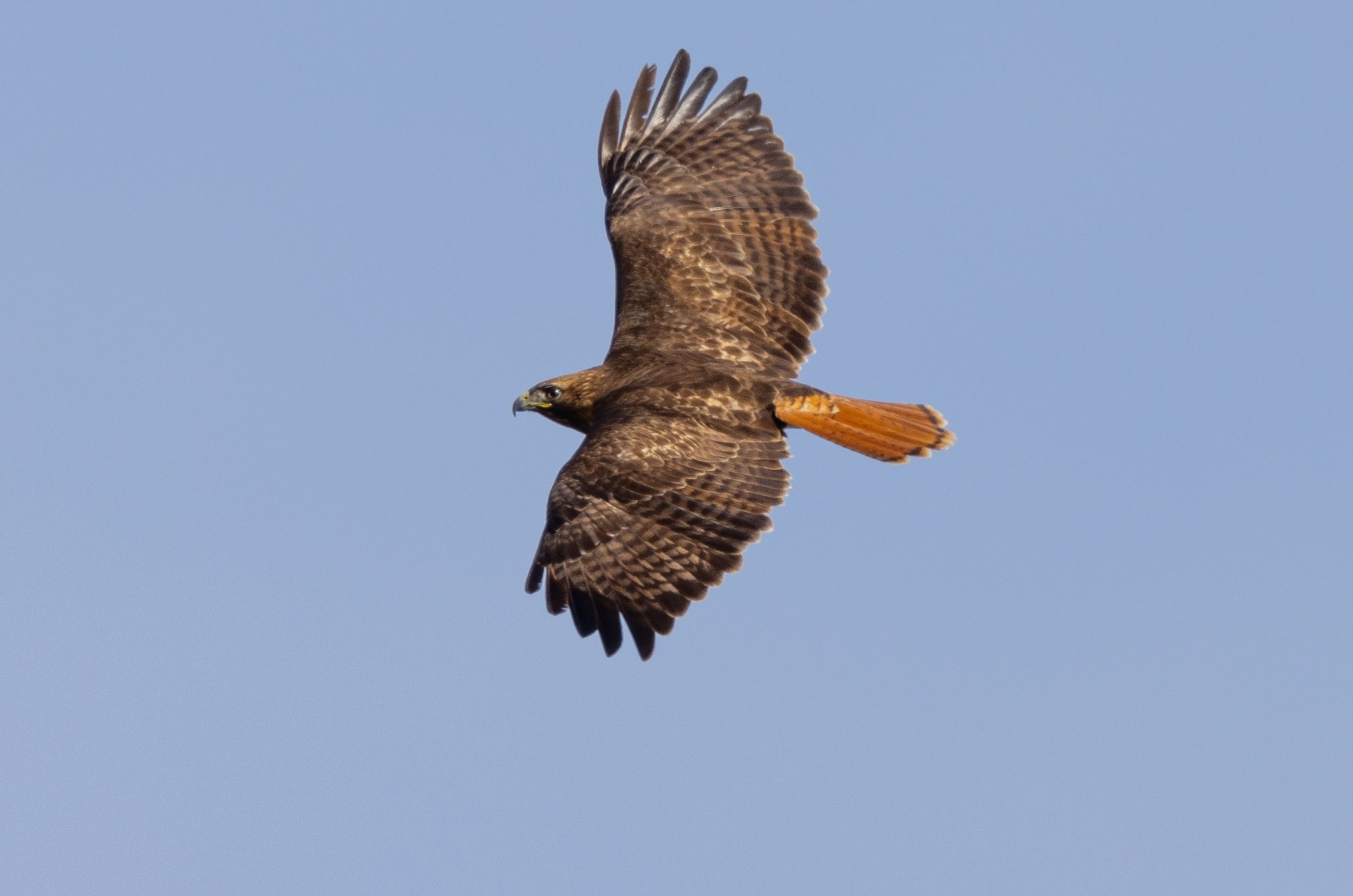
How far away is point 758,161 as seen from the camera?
1586 cm

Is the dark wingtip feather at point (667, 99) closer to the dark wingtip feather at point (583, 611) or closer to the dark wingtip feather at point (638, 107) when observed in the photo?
the dark wingtip feather at point (638, 107)

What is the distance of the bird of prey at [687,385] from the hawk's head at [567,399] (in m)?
0.02

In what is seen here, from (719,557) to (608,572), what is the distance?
73 cm

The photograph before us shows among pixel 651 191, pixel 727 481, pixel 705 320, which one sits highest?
pixel 651 191

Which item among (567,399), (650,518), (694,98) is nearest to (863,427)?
(650,518)

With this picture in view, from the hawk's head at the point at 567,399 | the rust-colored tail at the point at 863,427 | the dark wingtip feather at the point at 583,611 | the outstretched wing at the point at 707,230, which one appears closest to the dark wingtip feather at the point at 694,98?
the outstretched wing at the point at 707,230

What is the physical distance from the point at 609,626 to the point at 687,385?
7.17 feet

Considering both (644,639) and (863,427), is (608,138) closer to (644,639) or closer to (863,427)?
(863,427)

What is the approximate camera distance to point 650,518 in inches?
509

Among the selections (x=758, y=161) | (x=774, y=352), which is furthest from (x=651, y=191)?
(x=774, y=352)

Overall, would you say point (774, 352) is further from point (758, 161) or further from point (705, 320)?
point (758, 161)

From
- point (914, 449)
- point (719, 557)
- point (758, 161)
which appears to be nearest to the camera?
point (719, 557)

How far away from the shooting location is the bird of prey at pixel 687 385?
1273cm

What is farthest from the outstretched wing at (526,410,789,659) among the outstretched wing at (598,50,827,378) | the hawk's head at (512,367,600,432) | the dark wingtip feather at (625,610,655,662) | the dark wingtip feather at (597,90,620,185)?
the dark wingtip feather at (597,90,620,185)
